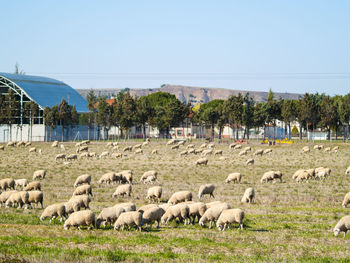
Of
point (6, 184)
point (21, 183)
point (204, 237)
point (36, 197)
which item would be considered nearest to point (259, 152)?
point (21, 183)

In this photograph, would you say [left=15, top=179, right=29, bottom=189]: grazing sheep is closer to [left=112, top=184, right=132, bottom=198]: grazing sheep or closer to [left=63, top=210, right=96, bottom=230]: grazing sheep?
[left=112, top=184, right=132, bottom=198]: grazing sheep

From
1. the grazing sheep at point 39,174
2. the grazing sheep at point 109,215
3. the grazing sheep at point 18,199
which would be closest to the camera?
the grazing sheep at point 109,215

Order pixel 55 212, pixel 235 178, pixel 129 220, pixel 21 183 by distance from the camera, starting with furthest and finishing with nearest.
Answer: pixel 235 178, pixel 21 183, pixel 55 212, pixel 129 220

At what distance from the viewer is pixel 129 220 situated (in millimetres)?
17781

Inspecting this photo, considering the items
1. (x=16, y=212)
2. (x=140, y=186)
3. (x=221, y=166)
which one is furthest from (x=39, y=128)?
(x=16, y=212)

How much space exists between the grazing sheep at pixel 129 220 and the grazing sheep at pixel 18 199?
6884mm

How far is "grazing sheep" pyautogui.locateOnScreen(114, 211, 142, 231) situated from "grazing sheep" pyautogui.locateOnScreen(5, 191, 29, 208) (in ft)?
22.6

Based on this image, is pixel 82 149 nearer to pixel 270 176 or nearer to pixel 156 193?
pixel 270 176

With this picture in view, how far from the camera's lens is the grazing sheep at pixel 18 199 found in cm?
2297

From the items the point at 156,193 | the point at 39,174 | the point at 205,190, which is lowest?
the point at 39,174

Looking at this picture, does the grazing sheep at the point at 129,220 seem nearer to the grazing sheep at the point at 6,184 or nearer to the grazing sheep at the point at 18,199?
the grazing sheep at the point at 18,199

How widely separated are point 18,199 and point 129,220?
767cm

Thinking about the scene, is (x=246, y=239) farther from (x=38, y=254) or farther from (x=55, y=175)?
(x=55, y=175)

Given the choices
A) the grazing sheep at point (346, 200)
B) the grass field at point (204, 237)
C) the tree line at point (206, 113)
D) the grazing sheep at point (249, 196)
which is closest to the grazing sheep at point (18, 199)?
the grass field at point (204, 237)
